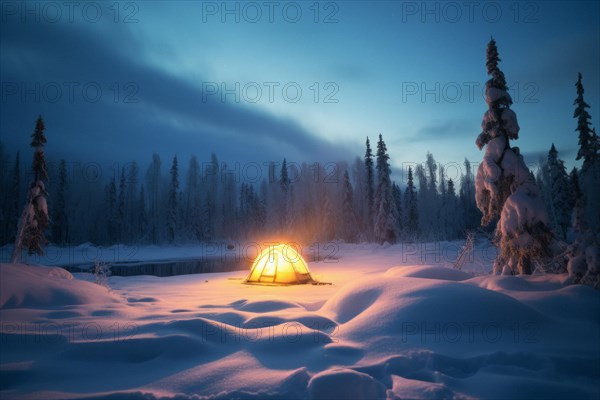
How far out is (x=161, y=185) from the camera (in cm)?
6316

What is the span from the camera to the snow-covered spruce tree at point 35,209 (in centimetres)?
1357

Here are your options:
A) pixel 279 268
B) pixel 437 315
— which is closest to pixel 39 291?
pixel 279 268

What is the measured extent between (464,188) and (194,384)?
234 ft

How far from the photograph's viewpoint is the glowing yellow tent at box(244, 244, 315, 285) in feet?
37.3

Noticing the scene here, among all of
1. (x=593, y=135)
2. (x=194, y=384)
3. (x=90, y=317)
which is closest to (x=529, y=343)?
(x=194, y=384)

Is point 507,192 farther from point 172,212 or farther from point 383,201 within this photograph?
point 172,212

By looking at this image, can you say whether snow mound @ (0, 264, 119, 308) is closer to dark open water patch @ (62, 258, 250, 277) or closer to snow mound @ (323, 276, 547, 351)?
snow mound @ (323, 276, 547, 351)

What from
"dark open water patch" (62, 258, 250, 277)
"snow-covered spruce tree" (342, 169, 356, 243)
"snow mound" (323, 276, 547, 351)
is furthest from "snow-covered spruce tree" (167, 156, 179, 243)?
"snow mound" (323, 276, 547, 351)

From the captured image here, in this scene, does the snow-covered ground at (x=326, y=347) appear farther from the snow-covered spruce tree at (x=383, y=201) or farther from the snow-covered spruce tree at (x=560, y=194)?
the snow-covered spruce tree at (x=560, y=194)

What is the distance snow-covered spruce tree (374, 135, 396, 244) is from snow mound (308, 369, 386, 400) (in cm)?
3020

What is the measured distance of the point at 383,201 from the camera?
32.9 metres

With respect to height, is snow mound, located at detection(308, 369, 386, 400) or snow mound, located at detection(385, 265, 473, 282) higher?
snow mound, located at detection(385, 265, 473, 282)

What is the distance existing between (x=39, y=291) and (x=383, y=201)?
3091cm

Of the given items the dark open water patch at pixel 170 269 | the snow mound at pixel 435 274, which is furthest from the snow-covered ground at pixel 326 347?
the dark open water patch at pixel 170 269
